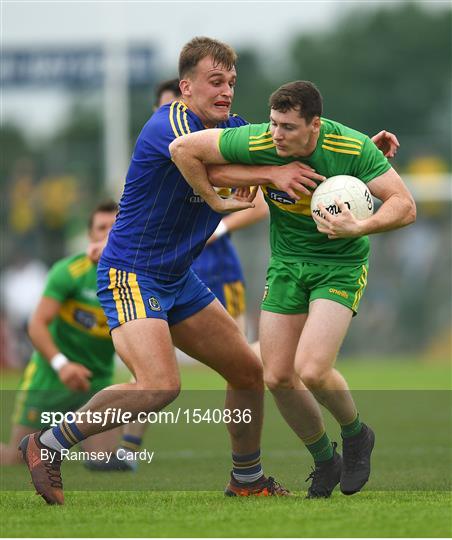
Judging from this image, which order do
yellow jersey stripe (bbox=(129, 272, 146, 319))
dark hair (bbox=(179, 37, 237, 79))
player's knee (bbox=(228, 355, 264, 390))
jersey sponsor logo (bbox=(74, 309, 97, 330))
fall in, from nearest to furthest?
yellow jersey stripe (bbox=(129, 272, 146, 319)), dark hair (bbox=(179, 37, 237, 79)), player's knee (bbox=(228, 355, 264, 390)), jersey sponsor logo (bbox=(74, 309, 97, 330))

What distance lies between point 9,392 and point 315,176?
9.75 m

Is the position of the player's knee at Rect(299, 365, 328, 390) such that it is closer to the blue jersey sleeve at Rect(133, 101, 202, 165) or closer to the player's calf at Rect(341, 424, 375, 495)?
the player's calf at Rect(341, 424, 375, 495)

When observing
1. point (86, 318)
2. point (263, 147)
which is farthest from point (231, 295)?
point (263, 147)

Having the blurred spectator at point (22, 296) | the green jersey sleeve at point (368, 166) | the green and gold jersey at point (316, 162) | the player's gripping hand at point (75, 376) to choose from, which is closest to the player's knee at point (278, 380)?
the green and gold jersey at point (316, 162)

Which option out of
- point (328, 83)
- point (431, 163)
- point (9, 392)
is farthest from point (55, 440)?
point (328, 83)

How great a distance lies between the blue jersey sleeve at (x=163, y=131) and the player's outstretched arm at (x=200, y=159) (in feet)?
0.46

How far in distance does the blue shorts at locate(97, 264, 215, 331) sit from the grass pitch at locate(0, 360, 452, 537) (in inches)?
42.5

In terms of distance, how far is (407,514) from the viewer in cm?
651

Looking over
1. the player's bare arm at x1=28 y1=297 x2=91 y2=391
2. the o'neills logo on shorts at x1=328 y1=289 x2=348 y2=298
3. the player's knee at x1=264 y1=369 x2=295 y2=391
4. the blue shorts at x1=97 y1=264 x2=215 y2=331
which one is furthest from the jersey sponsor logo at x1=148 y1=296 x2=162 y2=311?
the player's bare arm at x1=28 y1=297 x2=91 y2=391

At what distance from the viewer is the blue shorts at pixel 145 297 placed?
7.25 m

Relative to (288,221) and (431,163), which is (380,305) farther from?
(288,221)

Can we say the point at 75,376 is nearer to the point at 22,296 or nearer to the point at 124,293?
the point at 124,293

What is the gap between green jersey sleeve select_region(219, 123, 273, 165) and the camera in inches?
282

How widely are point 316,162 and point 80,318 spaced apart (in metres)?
3.70
